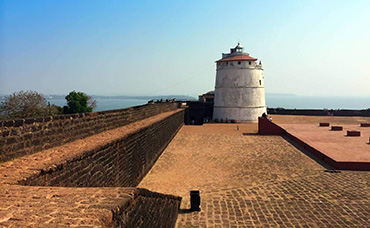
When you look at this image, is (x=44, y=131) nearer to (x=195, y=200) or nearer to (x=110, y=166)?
(x=110, y=166)

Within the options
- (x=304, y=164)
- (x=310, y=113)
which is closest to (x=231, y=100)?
(x=310, y=113)

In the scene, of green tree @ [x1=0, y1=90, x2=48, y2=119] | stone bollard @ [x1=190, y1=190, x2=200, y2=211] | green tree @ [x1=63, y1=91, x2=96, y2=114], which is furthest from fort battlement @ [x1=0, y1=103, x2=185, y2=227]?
green tree @ [x1=63, y1=91, x2=96, y2=114]

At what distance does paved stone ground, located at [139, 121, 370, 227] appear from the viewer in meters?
6.45

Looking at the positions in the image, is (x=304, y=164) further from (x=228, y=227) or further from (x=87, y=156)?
(x=87, y=156)

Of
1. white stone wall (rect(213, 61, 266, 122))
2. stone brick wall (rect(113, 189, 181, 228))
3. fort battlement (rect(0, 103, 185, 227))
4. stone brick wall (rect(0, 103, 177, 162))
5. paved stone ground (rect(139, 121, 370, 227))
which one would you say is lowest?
paved stone ground (rect(139, 121, 370, 227))

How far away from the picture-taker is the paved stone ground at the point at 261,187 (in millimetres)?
6445

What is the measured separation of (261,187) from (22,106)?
28.7 meters

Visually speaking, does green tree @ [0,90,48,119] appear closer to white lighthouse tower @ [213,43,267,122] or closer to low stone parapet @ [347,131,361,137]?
white lighthouse tower @ [213,43,267,122]

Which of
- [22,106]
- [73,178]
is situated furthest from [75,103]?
[73,178]

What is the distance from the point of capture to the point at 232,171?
421 inches

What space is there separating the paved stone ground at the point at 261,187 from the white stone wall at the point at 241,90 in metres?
18.7

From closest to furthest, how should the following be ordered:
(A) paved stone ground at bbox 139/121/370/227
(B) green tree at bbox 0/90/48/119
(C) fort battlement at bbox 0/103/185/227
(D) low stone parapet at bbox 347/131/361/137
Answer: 1. (C) fort battlement at bbox 0/103/185/227
2. (A) paved stone ground at bbox 139/121/370/227
3. (D) low stone parapet at bbox 347/131/361/137
4. (B) green tree at bbox 0/90/48/119

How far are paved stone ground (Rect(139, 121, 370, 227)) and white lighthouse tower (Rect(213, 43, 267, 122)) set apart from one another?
18.8m

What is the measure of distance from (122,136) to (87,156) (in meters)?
2.26
